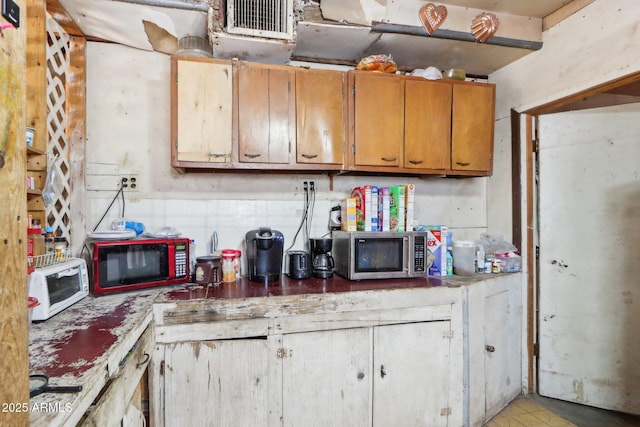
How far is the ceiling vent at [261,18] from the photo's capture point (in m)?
1.83

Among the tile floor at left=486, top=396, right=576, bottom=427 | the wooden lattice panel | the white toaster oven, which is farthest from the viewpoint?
the tile floor at left=486, top=396, right=576, bottom=427

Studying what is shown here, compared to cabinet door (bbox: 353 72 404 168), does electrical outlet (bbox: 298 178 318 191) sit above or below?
below

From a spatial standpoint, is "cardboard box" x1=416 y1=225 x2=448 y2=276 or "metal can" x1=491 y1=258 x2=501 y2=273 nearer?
"cardboard box" x1=416 y1=225 x2=448 y2=276

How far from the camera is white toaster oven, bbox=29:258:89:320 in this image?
1.26m

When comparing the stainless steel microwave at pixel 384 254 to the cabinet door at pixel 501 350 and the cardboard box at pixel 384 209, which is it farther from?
the cabinet door at pixel 501 350

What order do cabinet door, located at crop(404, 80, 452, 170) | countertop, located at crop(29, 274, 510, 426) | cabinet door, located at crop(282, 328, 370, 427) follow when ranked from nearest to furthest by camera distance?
countertop, located at crop(29, 274, 510, 426), cabinet door, located at crop(282, 328, 370, 427), cabinet door, located at crop(404, 80, 452, 170)

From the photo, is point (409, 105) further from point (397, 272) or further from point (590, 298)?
point (590, 298)

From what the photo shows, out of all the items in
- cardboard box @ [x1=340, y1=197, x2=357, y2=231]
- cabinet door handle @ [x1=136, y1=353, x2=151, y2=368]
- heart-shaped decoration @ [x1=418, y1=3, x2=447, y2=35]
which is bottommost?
cabinet door handle @ [x1=136, y1=353, x2=151, y2=368]

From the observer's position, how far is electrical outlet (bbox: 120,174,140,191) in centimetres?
214

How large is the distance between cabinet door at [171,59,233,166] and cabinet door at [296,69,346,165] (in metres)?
0.42

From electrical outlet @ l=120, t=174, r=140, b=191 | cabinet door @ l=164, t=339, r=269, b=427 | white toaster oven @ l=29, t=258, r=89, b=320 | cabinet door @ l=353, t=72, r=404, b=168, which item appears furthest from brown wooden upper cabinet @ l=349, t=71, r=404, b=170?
white toaster oven @ l=29, t=258, r=89, b=320

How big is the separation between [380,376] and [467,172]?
1.45 metres

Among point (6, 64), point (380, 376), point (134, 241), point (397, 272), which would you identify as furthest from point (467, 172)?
point (6, 64)

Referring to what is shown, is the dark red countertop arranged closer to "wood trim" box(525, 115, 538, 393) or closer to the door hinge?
the door hinge
